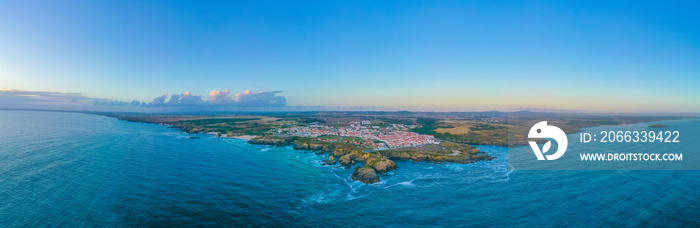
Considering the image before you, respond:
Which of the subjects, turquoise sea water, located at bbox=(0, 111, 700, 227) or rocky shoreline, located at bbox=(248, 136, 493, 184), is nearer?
turquoise sea water, located at bbox=(0, 111, 700, 227)

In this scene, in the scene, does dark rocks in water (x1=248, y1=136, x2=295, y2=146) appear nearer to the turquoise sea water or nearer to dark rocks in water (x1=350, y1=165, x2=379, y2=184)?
the turquoise sea water

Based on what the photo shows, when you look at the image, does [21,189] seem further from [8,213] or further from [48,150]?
[48,150]

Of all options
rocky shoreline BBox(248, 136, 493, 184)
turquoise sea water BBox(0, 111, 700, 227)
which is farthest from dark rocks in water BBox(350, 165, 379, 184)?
turquoise sea water BBox(0, 111, 700, 227)

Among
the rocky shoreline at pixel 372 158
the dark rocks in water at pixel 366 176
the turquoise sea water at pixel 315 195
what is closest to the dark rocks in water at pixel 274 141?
the rocky shoreline at pixel 372 158

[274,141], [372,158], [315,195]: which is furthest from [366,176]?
[274,141]

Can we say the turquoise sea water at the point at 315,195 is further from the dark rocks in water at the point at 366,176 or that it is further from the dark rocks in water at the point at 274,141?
the dark rocks in water at the point at 274,141

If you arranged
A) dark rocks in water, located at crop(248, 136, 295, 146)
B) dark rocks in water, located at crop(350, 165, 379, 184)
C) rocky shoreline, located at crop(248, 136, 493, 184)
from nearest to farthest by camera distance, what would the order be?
dark rocks in water, located at crop(350, 165, 379, 184)
rocky shoreline, located at crop(248, 136, 493, 184)
dark rocks in water, located at crop(248, 136, 295, 146)

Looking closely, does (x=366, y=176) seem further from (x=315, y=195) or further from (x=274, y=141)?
(x=274, y=141)
